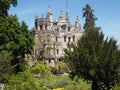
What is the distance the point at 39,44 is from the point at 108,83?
40969 mm

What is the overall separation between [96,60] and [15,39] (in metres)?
11.4

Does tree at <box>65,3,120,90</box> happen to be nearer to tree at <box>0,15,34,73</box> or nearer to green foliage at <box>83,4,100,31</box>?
tree at <box>0,15,34,73</box>

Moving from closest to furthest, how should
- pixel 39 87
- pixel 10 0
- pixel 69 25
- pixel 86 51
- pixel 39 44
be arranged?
pixel 39 87
pixel 86 51
pixel 10 0
pixel 39 44
pixel 69 25

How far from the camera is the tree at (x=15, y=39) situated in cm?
4284

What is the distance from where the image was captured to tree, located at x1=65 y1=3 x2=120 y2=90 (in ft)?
123

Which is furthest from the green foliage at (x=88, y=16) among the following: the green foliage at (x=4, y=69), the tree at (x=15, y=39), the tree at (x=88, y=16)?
the green foliage at (x=4, y=69)

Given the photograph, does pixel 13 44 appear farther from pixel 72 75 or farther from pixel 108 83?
pixel 108 83

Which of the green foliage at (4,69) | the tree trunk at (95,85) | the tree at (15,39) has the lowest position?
the tree trunk at (95,85)

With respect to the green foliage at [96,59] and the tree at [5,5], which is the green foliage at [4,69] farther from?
the tree at [5,5]

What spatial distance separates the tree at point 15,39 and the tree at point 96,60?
6892mm

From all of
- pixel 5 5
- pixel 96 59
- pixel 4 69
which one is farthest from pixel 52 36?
pixel 4 69

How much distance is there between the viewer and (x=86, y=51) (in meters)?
38.0

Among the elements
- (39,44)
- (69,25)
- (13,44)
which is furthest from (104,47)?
(69,25)

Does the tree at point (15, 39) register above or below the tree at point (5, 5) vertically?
below
